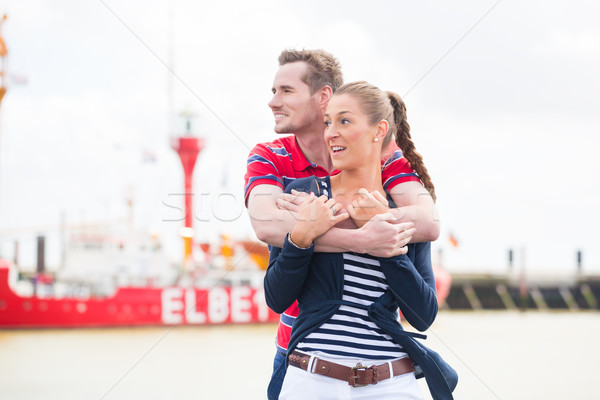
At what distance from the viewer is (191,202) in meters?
27.7

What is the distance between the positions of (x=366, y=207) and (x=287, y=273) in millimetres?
383

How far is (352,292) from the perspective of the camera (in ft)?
8.24

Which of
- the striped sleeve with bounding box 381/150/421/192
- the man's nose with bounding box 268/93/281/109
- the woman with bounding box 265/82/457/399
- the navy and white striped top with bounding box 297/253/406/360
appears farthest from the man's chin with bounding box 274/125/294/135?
the navy and white striped top with bounding box 297/253/406/360

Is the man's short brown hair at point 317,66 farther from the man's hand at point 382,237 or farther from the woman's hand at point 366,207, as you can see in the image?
the man's hand at point 382,237

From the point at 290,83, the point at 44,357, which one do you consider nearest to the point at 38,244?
the point at 44,357

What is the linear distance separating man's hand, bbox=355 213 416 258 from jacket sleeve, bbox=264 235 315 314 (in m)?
0.20

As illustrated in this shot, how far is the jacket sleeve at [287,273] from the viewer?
2449mm

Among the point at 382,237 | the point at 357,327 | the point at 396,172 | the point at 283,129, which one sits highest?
the point at 283,129

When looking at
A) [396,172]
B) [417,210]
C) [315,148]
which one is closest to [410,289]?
[417,210]

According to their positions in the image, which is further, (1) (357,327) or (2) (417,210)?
(2) (417,210)

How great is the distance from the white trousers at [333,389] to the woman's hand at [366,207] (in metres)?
0.58

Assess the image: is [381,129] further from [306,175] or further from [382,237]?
[306,175]

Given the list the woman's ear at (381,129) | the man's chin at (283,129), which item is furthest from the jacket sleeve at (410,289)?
the man's chin at (283,129)

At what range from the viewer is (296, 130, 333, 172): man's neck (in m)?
3.37
